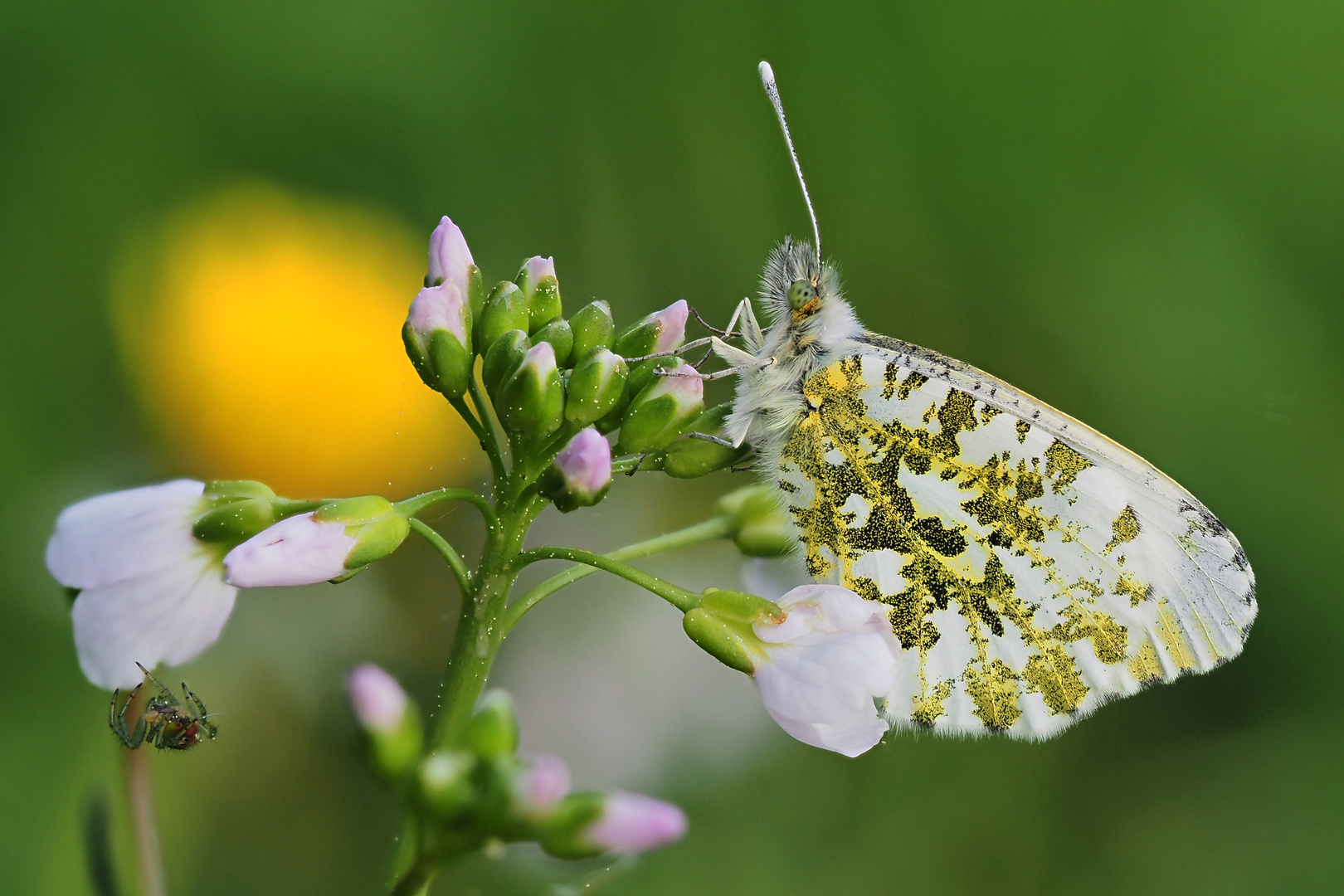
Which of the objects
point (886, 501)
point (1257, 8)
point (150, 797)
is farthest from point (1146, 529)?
point (1257, 8)

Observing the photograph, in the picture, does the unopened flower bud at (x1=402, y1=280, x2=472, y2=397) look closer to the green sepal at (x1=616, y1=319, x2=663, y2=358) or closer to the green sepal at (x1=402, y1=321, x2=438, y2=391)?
the green sepal at (x1=402, y1=321, x2=438, y2=391)

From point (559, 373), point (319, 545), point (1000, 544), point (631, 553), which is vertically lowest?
point (1000, 544)

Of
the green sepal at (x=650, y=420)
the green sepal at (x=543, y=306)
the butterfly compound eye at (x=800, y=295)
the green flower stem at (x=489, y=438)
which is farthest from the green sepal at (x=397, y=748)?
the butterfly compound eye at (x=800, y=295)

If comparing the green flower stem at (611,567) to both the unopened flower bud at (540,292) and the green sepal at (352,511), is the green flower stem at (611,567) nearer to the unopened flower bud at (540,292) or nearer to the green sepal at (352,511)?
the green sepal at (352,511)

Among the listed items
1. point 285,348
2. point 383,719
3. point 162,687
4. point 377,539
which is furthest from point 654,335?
point 285,348

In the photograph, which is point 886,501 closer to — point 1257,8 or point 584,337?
point 584,337

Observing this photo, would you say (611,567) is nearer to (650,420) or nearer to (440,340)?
(650,420)

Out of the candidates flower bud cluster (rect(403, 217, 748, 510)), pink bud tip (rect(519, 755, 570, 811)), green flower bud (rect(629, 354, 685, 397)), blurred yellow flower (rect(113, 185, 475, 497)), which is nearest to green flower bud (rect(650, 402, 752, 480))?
flower bud cluster (rect(403, 217, 748, 510))
